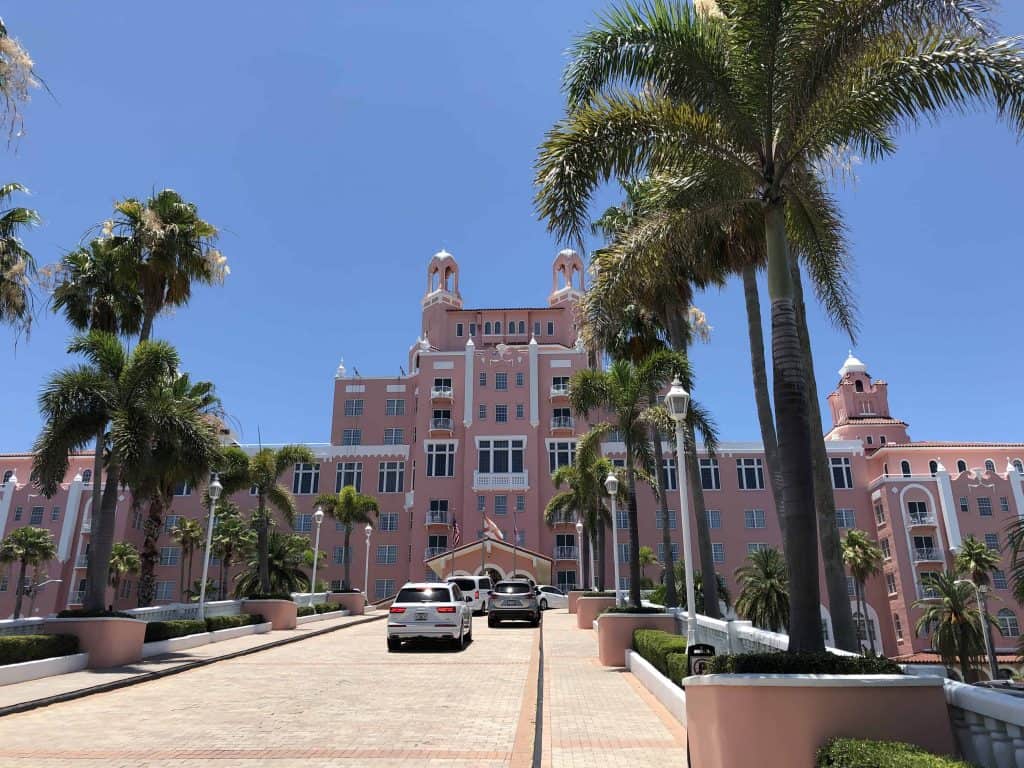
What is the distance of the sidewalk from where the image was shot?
801cm

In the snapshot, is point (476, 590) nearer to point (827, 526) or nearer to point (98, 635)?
point (98, 635)

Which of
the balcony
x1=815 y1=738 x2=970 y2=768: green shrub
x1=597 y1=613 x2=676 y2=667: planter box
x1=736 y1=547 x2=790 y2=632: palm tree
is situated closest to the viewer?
x1=815 y1=738 x2=970 y2=768: green shrub

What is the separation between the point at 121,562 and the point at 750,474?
46.3 m

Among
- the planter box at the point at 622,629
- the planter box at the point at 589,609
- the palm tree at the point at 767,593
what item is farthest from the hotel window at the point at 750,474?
the planter box at the point at 622,629

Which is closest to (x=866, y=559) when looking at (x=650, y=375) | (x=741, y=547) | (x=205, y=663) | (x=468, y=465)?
(x=741, y=547)

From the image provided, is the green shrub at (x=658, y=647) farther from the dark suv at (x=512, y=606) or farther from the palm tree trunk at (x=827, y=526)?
the dark suv at (x=512, y=606)

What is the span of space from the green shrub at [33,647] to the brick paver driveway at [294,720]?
212cm

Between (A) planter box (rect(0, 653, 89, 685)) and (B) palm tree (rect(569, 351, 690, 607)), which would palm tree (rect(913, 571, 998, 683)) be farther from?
(A) planter box (rect(0, 653, 89, 685))

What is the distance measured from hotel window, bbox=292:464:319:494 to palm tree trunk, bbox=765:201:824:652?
53.2 meters

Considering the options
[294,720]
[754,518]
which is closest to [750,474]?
[754,518]

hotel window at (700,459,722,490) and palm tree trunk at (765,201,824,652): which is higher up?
hotel window at (700,459,722,490)

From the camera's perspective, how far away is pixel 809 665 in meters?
6.84

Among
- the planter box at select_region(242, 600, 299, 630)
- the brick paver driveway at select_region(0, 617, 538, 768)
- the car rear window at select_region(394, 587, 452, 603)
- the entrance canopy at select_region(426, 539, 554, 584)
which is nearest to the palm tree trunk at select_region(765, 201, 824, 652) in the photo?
the brick paver driveway at select_region(0, 617, 538, 768)

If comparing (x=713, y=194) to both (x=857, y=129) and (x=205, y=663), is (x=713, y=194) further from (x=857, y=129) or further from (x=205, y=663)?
(x=205, y=663)
